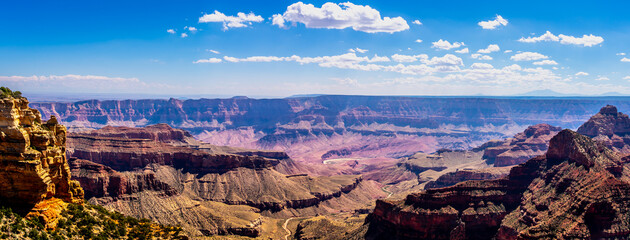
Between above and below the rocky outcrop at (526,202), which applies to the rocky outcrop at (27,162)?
above

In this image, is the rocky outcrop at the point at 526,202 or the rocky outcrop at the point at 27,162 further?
the rocky outcrop at the point at 526,202

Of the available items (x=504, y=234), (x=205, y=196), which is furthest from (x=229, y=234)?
(x=504, y=234)

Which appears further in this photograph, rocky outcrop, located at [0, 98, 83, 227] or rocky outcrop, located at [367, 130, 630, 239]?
rocky outcrop, located at [367, 130, 630, 239]

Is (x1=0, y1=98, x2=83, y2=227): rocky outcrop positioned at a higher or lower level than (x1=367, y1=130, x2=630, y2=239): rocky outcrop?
→ higher

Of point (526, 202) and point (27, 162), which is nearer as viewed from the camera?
point (27, 162)

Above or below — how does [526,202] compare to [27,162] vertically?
below
